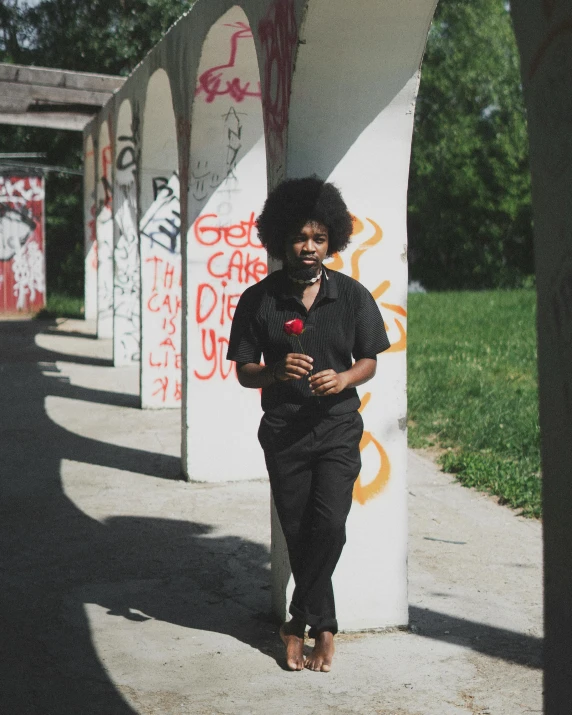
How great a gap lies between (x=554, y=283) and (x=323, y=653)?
2.61 m

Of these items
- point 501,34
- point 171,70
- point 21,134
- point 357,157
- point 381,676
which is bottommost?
point 381,676

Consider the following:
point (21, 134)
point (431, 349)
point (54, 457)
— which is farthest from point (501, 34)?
point (54, 457)

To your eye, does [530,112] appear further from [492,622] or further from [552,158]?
[492,622]

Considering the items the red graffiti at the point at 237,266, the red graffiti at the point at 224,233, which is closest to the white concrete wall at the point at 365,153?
the red graffiti at the point at 224,233

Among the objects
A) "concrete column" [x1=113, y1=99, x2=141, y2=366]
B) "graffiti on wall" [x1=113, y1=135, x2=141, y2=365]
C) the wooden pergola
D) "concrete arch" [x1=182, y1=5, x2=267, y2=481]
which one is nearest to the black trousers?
"concrete arch" [x1=182, y1=5, x2=267, y2=481]

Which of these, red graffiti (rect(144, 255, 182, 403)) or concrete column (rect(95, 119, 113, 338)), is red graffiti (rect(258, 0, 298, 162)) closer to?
red graffiti (rect(144, 255, 182, 403))

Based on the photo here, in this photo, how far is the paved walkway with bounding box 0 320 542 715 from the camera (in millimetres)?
3938

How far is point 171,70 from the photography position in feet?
25.9

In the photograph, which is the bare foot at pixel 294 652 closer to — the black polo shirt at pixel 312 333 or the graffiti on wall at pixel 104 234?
the black polo shirt at pixel 312 333

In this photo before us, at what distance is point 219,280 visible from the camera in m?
7.65

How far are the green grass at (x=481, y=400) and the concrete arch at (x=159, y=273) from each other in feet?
8.15

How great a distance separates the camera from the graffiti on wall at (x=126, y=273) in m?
13.2

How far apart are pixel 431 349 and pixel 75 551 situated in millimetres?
8783

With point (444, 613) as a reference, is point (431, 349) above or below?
above
